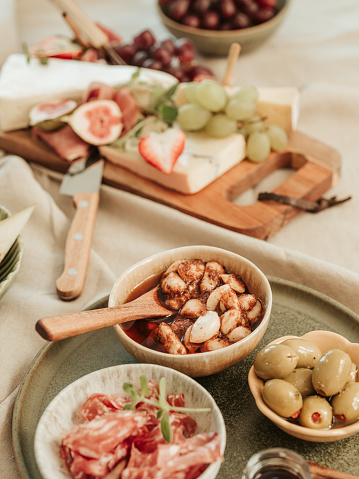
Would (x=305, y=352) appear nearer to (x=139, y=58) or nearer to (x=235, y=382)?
(x=235, y=382)

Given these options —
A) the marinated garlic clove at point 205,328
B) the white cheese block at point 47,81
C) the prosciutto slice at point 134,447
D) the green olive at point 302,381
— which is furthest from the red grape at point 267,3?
the prosciutto slice at point 134,447

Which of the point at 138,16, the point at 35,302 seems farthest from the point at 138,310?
the point at 138,16

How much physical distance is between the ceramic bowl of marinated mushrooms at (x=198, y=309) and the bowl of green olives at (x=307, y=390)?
0.08 m

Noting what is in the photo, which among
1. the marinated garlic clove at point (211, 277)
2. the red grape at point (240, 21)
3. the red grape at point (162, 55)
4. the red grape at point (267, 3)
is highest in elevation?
the red grape at point (267, 3)

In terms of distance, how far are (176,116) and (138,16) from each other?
1.45m

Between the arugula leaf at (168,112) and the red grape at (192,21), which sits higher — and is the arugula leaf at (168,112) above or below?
below

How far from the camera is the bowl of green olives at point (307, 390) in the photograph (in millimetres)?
1023

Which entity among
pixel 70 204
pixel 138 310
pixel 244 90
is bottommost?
pixel 70 204

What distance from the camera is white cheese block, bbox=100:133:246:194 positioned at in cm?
183

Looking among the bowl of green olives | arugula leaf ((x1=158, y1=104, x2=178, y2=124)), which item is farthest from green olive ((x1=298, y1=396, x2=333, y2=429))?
arugula leaf ((x1=158, y1=104, x2=178, y2=124))

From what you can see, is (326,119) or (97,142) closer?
(97,142)

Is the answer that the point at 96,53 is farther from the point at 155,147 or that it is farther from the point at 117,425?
the point at 117,425

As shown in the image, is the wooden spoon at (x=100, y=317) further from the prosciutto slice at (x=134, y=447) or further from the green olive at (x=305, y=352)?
the green olive at (x=305, y=352)

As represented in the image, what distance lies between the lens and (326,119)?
2.31m
